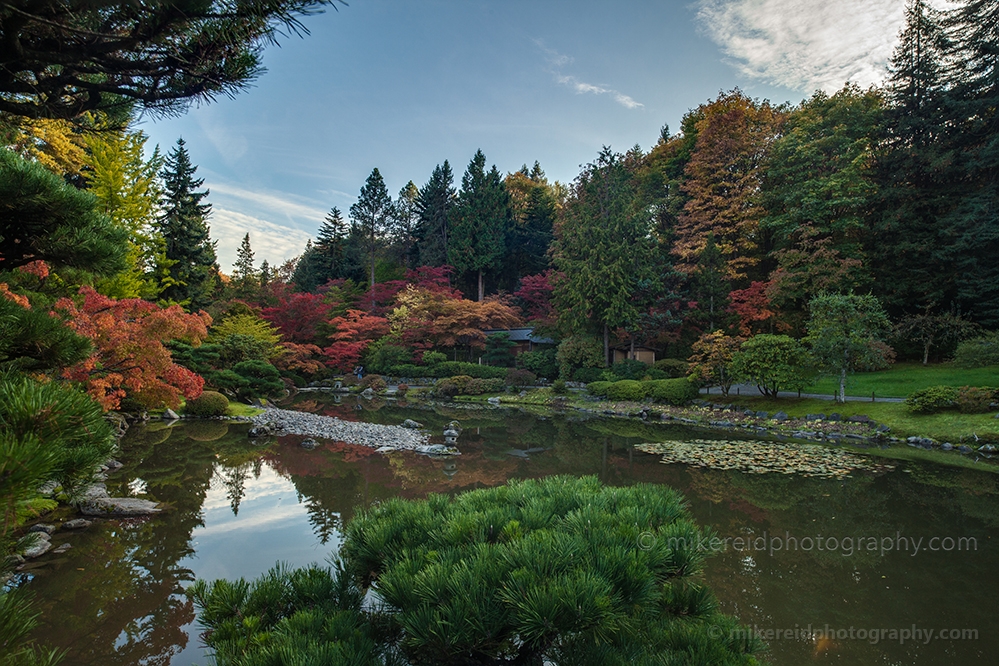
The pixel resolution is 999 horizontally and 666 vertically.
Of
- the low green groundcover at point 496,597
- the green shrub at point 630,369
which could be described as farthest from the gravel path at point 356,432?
the green shrub at point 630,369

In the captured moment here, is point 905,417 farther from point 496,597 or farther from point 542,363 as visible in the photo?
point 496,597

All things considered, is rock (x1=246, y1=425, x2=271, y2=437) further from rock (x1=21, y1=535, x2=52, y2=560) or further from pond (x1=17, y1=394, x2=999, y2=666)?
rock (x1=21, y1=535, x2=52, y2=560)

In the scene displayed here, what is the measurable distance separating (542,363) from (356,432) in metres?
A: 12.0

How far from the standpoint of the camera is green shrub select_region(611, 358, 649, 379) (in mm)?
17312

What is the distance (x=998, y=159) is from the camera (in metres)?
14.5

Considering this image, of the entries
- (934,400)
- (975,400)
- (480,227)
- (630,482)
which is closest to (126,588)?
(630,482)

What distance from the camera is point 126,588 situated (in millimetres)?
3553

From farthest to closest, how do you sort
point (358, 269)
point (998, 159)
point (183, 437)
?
1. point (358, 269)
2. point (998, 159)
3. point (183, 437)

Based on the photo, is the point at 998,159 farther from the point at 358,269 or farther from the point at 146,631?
the point at 358,269

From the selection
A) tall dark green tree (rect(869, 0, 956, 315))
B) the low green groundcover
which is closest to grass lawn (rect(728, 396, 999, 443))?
tall dark green tree (rect(869, 0, 956, 315))

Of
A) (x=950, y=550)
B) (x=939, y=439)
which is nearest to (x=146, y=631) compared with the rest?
(x=950, y=550)

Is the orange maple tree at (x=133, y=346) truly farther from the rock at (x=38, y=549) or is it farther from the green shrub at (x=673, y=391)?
the green shrub at (x=673, y=391)

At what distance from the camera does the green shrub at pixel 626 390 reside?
51.6ft

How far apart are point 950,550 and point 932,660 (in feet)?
8.02
